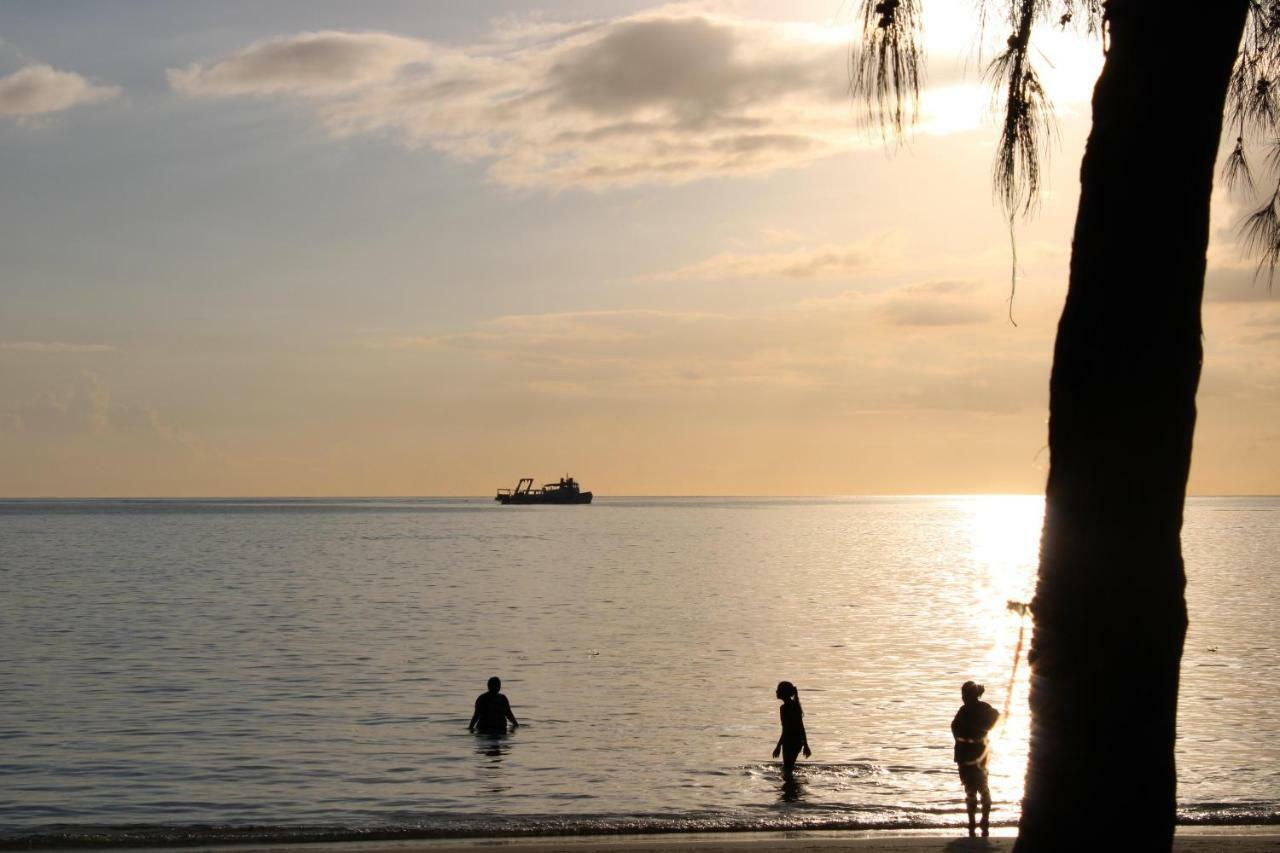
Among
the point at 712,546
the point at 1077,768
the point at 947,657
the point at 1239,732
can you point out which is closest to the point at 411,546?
the point at 712,546

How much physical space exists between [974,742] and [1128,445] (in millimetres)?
10898

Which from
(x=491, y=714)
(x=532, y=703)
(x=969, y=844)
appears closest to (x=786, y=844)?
(x=969, y=844)

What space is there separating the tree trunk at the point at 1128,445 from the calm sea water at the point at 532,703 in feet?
0.51

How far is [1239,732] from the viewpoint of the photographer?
26.7 metres

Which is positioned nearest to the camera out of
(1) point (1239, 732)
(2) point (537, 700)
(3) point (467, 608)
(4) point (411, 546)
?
(1) point (1239, 732)

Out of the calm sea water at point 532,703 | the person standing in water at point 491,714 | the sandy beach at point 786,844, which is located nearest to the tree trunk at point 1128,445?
the calm sea water at point 532,703

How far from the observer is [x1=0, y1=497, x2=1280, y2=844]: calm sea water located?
63.8 ft

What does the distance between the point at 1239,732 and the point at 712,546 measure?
348 feet

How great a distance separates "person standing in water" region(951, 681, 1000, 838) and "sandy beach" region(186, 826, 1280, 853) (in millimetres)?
483

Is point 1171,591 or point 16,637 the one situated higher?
point 1171,591

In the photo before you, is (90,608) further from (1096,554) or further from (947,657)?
(1096,554)

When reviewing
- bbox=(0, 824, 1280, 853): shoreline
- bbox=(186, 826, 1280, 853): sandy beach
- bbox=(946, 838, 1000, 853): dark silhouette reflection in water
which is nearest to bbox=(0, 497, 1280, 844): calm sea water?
bbox=(0, 824, 1280, 853): shoreline

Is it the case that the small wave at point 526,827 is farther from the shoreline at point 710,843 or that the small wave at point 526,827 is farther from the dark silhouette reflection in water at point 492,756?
the dark silhouette reflection in water at point 492,756

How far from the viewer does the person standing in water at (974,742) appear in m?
14.7
